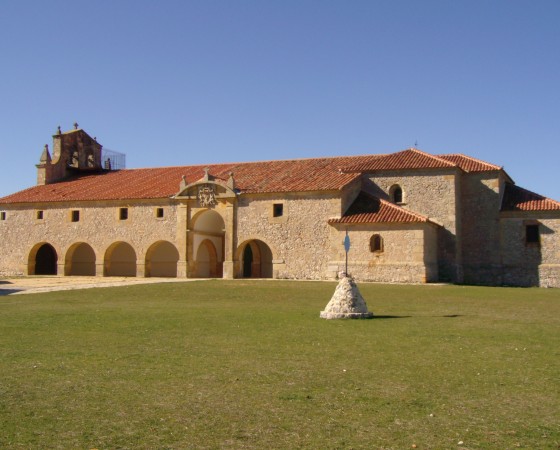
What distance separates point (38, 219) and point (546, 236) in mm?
29721

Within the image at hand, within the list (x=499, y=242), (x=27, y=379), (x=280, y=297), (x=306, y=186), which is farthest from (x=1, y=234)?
(x=27, y=379)

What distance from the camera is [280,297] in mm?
21625

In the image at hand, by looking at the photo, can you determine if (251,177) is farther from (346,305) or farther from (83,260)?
(346,305)

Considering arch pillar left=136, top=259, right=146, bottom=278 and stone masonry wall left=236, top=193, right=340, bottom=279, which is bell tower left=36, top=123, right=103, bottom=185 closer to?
arch pillar left=136, top=259, right=146, bottom=278

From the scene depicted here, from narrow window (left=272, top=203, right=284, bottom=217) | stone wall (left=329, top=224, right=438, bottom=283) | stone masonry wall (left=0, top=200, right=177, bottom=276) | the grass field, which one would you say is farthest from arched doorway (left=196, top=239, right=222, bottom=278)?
the grass field

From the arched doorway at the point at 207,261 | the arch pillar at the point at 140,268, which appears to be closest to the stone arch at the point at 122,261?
the arch pillar at the point at 140,268

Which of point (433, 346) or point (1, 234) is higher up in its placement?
point (1, 234)

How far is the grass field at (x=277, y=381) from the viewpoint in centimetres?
566

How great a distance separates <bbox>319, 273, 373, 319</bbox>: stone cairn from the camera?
46.7 ft

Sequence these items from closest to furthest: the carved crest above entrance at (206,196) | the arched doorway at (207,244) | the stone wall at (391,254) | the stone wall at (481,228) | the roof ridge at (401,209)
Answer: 1. the stone wall at (391,254)
2. the roof ridge at (401,209)
3. the stone wall at (481,228)
4. the carved crest above entrance at (206,196)
5. the arched doorway at (207,244)

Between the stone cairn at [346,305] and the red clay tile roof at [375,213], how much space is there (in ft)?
55.2

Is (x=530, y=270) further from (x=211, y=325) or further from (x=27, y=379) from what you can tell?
(x=27, y=379)

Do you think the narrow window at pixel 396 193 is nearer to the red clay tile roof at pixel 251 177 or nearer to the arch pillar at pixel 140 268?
the red clay tile roof at pixel 251 177

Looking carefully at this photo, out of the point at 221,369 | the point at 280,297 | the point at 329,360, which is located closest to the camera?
the point at 221,369
